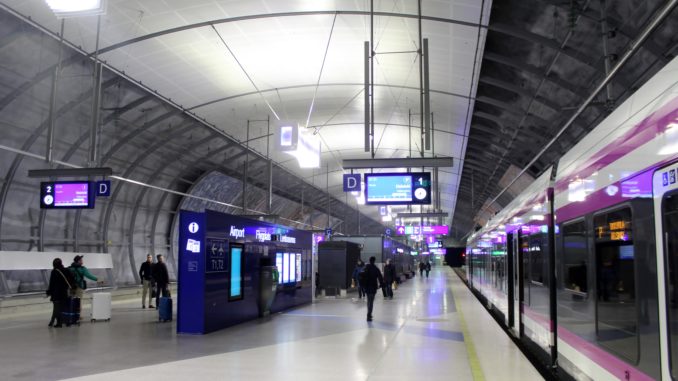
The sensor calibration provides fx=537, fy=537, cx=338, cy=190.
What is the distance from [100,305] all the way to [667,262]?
1311 centimetres

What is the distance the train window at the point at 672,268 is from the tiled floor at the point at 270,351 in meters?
4.02

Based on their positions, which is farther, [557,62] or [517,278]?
[557,62]

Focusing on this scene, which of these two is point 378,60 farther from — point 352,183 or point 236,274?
point 236,274

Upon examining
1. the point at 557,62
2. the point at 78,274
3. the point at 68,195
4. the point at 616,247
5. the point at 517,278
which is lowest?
the point at 78,274

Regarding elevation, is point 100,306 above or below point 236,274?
below

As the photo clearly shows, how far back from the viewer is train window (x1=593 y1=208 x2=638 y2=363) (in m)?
4.30

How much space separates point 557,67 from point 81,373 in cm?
1351

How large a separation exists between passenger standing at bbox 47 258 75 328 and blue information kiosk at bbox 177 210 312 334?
3.01 m

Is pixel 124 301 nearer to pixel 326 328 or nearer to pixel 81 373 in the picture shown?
pixel 326 328

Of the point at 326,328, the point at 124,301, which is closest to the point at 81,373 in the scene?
the point at 326,328

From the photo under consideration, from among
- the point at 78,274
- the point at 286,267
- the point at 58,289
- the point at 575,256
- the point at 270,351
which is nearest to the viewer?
the point at 575,256

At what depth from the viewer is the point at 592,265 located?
544cm

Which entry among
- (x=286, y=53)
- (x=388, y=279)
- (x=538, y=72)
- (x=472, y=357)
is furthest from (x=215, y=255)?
(x=388, y=279)

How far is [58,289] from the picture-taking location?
12266 mm
